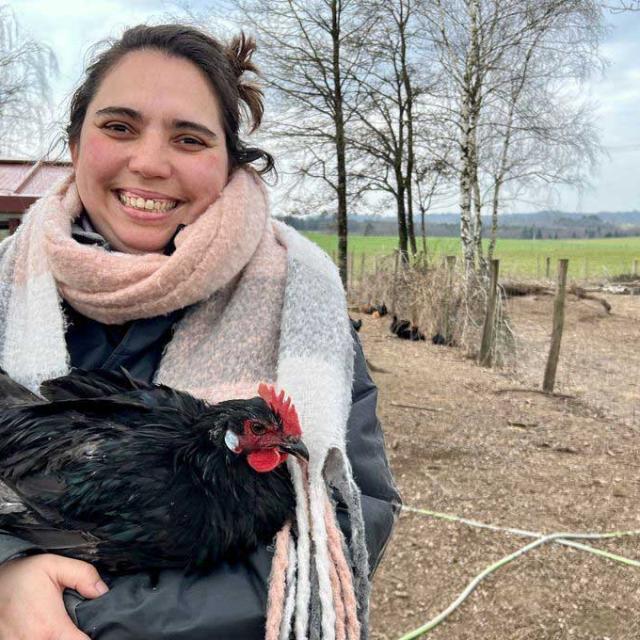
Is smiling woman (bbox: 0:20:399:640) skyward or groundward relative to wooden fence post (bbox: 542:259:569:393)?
skyward

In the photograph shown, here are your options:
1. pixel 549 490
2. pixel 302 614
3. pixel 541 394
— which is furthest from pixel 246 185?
pixel 541 394

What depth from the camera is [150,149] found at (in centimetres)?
153

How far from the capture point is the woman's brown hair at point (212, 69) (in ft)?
5.24

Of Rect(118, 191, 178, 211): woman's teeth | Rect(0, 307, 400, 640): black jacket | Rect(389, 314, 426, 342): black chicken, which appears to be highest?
Rect(118, 191, 178, 211): woman's teeth

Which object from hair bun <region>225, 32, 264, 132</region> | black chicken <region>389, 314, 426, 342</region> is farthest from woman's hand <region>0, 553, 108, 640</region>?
black chicken <region>389, 314, 426, 342</region>

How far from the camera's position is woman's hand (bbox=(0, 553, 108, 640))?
44.2 inches

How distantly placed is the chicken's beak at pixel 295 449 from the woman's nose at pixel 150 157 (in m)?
0.73

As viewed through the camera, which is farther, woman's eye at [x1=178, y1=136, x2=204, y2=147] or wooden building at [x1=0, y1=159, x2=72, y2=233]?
wooden building at [x1=0, y1=159, x2=72, y2=233]

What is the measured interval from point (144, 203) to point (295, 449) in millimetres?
724

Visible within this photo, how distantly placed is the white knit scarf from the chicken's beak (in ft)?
0.05

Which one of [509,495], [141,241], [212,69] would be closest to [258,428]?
[141,241]

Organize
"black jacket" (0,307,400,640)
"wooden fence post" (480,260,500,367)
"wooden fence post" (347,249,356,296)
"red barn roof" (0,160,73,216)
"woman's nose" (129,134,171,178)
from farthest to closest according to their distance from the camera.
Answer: "wooden fence post" (347,249,356,296)
"wooden fence post" (480,260,500,367)
"red barn roof" (0,160,73,216)
"woman's nose" (129,134,171,178)
"black jacket" (0,307,400,640)

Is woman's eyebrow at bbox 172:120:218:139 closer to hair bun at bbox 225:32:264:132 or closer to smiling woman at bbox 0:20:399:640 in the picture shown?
smiling woman at bbox 0:20:399:640

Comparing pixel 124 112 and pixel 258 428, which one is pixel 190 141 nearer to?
pixel 124 112
